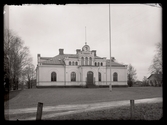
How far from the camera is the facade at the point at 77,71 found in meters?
35.8

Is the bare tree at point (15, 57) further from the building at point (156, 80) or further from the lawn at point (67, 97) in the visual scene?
the building at point (156, 80)

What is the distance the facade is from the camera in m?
35.8

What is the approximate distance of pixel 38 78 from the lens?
35562 millimetres

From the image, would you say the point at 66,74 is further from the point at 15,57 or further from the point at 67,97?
the point at 67,97

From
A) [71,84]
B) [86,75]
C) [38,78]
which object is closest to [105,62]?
[86,75]

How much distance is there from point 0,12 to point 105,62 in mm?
37178

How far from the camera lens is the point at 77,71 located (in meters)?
37.8

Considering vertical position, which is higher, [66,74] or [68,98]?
[66,74]

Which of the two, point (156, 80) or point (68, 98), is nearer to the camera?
point (68, 98)

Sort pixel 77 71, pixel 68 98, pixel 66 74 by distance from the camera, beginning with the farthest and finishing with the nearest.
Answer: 1. pixel 77 71
2. pixel 66 74
3. pixel 68 98

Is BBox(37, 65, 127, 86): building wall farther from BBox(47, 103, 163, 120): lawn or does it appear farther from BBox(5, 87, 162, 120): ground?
BBox(47, 103, 163, 120): lawn

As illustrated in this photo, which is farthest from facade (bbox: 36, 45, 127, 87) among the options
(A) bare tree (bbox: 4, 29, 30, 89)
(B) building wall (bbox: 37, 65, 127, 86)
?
(A) bare tree (bbox: 4, 29, 30, 89)

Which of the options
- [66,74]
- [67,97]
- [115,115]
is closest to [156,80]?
[66,74]

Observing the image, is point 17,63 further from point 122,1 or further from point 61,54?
point 122,1
